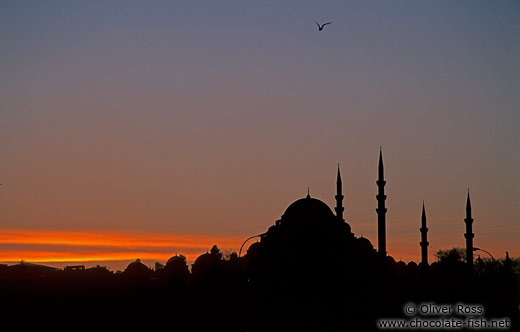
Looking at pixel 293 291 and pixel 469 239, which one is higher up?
pixel 469 239

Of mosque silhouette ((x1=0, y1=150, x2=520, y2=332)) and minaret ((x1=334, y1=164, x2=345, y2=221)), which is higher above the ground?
minaret ((x1=334, y1=164, x2=345, y2=221))

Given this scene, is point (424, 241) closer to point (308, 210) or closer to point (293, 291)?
point (308, 210)

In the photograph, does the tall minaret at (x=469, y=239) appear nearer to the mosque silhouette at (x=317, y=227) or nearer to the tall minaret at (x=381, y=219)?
the mosque silhouette at (x=317, y=227)

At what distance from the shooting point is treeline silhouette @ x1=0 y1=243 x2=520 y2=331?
67250 millimetres

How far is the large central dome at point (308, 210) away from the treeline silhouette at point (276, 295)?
11.6ft

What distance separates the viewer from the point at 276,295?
77562mm

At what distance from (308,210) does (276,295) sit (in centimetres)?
931

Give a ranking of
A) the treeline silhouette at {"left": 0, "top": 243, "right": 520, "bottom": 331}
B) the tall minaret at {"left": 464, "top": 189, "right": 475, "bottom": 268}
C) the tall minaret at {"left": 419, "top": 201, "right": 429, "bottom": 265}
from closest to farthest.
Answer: the treeline silhouette at {"left": 0, "top": 243, "right": 520, "bottom": 331}
the tall minaret at {"left": 464, "top": 189, "right": 475, "bottom": 268}
the tall minaret at {"left": 419, "top": 201, "right": 429, "bottom": 265}

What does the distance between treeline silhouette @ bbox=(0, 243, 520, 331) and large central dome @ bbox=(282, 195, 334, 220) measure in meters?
3.54

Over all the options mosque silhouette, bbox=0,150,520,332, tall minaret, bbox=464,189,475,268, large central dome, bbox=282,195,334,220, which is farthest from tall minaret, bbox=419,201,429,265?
large central dome, bbox=282,195,334,220

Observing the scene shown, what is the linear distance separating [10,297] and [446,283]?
3964cm

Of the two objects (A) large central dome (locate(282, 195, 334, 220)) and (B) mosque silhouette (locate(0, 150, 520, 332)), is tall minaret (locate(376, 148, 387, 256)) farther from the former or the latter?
(A) large central dome (locate(282, 195, 334, 220))

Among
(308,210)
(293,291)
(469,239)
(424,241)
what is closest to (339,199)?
(308,210)

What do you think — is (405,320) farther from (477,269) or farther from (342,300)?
(477,269)
